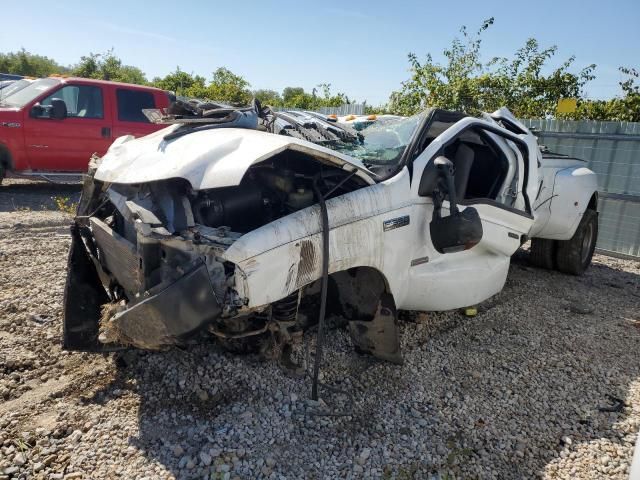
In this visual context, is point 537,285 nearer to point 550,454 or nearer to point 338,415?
point 550,454

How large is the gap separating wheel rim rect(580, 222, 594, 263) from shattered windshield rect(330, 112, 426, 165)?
11.1 feet

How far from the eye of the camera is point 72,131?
8562 millimetres

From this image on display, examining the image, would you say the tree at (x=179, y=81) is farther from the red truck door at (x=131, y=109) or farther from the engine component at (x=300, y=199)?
the engine component at (x=300, y=199)

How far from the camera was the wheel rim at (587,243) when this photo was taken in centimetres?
617

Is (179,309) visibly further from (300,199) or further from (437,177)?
(437,177)

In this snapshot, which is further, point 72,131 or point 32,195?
point 32,195

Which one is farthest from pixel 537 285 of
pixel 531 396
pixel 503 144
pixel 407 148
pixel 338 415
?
pixel 338 415

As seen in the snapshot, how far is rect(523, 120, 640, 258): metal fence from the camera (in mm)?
7672

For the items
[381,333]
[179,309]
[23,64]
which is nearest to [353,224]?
[381,333]

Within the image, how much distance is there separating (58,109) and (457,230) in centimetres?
758

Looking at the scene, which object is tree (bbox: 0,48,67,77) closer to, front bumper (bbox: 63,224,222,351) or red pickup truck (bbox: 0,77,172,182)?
red pickup truck (bbox: 0,77,172,182)

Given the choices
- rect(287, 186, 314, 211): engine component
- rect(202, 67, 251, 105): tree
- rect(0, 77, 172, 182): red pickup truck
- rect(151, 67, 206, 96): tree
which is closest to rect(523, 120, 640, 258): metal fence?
rect(287, 186, 314, 211): engine component

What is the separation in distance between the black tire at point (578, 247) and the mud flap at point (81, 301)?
17.1 ft

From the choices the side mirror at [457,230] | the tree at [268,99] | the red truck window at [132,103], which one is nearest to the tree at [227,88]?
the tree at [268,99]
